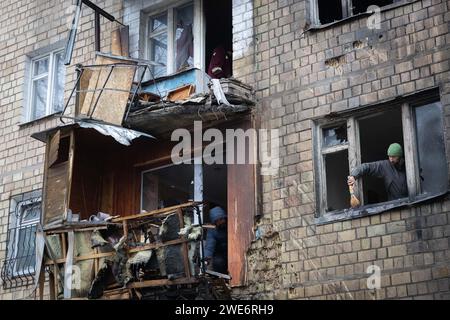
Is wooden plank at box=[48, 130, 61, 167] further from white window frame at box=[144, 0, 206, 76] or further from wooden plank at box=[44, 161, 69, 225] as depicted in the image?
white window frame at box=[144, 0, 206, 76]

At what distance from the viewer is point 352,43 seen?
38.6ft

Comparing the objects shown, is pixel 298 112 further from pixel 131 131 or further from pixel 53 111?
pixel 53 111

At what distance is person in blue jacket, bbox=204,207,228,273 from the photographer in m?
12.2

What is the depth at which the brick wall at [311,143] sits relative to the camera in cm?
1038

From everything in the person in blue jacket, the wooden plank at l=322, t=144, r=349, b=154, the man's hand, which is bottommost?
the person in blue jacket

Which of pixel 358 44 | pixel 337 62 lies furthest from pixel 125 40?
pixel 358 44

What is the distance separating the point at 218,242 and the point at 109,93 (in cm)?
278

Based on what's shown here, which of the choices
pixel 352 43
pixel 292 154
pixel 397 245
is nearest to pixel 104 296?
pixel 292 154

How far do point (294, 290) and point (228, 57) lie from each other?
A: 4.44 metres

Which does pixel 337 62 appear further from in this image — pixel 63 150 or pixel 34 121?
pixel 34 121

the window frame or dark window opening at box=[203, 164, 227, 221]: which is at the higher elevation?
the window frame

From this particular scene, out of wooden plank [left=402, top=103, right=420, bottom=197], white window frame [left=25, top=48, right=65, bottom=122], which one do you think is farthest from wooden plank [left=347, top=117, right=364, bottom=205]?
white window frame [left=25, top=48, right=65, bottom=122]

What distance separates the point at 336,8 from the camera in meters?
12.5

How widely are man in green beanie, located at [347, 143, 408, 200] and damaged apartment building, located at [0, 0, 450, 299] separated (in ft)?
0.45
